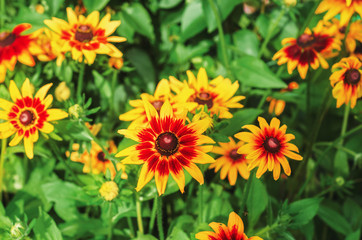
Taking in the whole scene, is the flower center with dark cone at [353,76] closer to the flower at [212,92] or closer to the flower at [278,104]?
the flower at [212,92]

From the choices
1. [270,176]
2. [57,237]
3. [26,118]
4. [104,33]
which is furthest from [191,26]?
[57,237]

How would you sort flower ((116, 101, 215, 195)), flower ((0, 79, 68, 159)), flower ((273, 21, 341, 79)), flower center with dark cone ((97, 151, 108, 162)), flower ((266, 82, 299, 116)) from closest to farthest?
flower ((116, 101, 215, 195)) < flower ((0, 79, 68, 159)) < flower ((273, 21, 341, 79)) < flower center with dark cone ((97, 151, 108, 162)) < flower ((266, 82, 299, 116))

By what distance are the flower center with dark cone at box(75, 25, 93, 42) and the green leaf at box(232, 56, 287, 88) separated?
0.54m

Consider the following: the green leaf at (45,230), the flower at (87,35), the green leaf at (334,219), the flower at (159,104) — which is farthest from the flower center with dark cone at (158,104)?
the green leaf at (334,219)

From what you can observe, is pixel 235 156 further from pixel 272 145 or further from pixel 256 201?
pixel 272 145

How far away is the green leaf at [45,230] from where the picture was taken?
0.88 metres

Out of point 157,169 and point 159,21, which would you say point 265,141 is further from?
point 159,21

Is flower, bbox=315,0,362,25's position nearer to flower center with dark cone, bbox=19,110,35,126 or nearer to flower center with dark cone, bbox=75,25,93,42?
flower center with dark cone, bbox=75,25,93,42

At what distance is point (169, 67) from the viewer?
152cm

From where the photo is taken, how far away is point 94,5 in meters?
1.18

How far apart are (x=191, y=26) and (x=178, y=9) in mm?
146

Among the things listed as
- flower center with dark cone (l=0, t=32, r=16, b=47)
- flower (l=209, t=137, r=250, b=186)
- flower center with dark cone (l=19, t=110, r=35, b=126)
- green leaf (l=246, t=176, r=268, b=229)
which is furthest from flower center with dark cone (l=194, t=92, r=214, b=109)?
flower center with dark cone (l=0, t=32, r=16, b=47)

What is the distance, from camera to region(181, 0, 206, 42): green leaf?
1363mm

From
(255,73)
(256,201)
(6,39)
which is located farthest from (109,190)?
(255,73)
